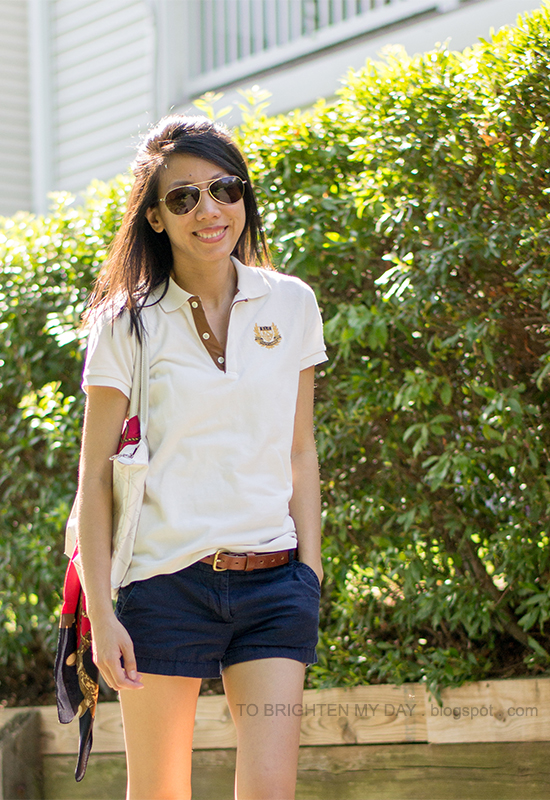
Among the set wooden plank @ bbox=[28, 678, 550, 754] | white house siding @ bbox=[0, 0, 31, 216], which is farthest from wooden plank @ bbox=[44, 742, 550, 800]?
white house siding @ bbox=[0, 0, 31, 216]

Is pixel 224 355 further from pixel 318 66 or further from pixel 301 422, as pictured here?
pixel 318 66

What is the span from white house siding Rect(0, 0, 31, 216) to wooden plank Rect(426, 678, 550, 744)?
23.9ft

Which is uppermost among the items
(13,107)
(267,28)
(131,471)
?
(13,107)

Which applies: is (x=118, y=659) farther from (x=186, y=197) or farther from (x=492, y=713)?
(x=492, y=713)

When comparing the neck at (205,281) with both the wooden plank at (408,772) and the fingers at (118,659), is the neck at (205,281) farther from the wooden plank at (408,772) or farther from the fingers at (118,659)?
the wooden plank at (408,772)

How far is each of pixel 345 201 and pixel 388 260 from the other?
1.02 ft

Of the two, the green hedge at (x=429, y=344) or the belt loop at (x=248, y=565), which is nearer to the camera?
the belt loop at (x=248, y=565)

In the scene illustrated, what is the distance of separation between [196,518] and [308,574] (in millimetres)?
349

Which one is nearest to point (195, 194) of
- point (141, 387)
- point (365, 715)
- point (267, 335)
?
point (267, 335)

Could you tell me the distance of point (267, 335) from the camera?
86.9 inches

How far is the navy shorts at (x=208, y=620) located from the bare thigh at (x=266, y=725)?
0.13ft

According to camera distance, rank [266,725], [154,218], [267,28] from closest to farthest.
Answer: [266,725]
[154,218]
[267,28]

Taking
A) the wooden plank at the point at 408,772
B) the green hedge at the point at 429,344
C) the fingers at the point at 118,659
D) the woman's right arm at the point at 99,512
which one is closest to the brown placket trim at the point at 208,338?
the woman's right arm at the point at 99,512

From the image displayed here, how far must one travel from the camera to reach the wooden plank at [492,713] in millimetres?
3064
